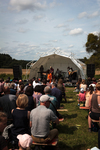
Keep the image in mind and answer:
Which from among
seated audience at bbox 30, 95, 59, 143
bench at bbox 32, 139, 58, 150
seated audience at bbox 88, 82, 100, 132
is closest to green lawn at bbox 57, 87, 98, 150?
seated audience at bbox 88, 82, 100, 132

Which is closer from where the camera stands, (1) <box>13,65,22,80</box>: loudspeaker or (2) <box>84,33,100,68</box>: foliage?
(1) <box>13,65,22,80</box>: loudspeaker

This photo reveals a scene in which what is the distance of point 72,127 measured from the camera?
4.69m

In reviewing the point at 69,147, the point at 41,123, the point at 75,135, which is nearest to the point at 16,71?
the point at 75,135

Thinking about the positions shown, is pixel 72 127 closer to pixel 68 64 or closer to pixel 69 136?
pixel 69 136

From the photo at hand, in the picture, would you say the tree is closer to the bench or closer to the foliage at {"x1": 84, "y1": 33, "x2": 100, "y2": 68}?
the foliage at {"x1": 84, "y1": 33, "x2": 100, "y2": 68}

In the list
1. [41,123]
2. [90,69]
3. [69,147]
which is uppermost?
[90,69]

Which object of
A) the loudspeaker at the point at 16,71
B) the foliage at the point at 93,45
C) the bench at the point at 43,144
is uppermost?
the foliage at the point at 93,45

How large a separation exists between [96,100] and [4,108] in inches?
87.0

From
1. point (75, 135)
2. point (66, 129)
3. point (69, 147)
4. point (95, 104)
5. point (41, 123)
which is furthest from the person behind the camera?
point (66, 129)

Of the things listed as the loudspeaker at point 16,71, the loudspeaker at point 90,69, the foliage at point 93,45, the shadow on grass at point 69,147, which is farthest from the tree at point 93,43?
the shadow on grass at point 69,147

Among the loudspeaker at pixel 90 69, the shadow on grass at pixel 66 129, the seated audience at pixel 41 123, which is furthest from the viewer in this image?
the loudspeaker at pixel 90 69

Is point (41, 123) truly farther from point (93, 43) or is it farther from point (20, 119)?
point (93, 43)

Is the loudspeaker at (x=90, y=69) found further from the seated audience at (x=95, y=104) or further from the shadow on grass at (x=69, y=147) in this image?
the shadow on grass at (x=69, y=147)

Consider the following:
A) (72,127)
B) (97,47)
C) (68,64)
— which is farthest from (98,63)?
(72,127)
